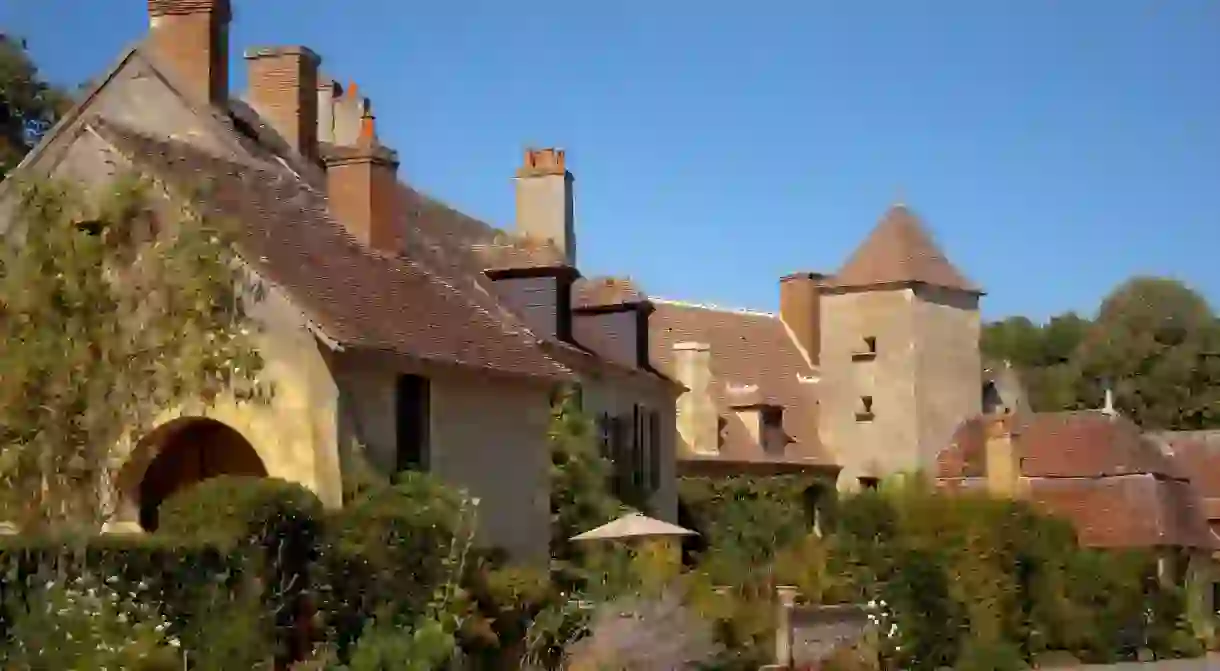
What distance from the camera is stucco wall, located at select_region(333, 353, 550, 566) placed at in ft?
68.1

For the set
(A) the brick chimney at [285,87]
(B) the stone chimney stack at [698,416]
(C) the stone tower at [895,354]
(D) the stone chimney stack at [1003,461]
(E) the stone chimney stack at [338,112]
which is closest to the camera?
(A) the brick chimney at [285,87]

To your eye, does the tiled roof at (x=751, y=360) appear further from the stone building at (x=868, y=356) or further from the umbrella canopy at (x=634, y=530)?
the umbrella canopy at (x=634, y=530)

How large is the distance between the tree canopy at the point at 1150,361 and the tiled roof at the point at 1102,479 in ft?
111

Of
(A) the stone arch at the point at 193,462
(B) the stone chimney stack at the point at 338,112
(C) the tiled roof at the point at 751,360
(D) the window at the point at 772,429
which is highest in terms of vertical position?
(B) the stone chimney stack at the point at 338,112

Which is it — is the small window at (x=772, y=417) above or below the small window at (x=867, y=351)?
below

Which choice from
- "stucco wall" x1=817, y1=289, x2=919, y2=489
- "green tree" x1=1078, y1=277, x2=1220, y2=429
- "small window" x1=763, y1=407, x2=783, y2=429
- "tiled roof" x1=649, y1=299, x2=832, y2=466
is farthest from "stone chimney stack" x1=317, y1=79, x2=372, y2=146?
"green tree" x1=1078, y1=277, x2=1220, y2=429

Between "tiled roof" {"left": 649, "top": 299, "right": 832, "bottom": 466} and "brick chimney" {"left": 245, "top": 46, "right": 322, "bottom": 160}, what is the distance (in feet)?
62.5

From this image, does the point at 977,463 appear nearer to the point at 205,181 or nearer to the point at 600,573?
the point at 600,573

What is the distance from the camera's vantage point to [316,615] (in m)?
18.2

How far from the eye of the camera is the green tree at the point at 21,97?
137 ft

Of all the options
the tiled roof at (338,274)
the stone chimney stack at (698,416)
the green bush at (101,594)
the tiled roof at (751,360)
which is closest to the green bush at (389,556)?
the tiled roof at (338,274)

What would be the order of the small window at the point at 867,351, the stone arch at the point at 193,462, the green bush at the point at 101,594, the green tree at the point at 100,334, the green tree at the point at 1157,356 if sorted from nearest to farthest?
1. the green bush at the point at 101,594
2. the green tree at the point at 100,334
3. the stone arch at the point at 193,462
4. the small window at the point at 867,351
5. the green tree at the point at 1157,356

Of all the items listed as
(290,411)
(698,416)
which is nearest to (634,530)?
(290,411)

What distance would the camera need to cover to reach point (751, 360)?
2030 inches
